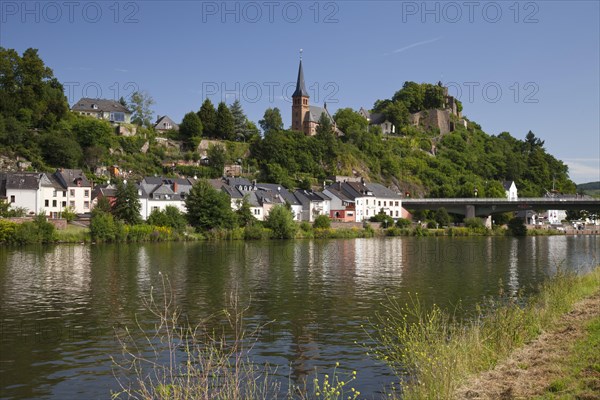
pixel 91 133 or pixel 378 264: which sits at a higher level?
pixel 91 133

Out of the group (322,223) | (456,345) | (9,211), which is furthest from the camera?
(322,223)

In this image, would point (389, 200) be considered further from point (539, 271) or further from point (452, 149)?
point (539, 271)

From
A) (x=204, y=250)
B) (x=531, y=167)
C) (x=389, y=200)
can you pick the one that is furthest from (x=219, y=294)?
(x=531, y=167)

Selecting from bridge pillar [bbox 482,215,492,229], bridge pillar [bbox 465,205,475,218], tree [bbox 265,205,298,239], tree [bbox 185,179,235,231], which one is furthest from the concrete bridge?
tree [bbox 185,179,235,231]

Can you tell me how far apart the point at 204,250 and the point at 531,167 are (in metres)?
127

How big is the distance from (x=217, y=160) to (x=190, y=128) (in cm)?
1097

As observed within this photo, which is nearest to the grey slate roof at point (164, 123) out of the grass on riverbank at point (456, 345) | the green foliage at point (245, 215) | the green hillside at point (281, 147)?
the green hillside at point (281, 147)

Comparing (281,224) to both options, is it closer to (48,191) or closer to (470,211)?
(48,191)

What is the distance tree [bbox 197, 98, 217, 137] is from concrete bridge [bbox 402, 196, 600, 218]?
38208 millimetres

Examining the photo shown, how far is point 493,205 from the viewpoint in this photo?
102 metres

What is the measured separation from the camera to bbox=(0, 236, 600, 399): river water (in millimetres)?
16172

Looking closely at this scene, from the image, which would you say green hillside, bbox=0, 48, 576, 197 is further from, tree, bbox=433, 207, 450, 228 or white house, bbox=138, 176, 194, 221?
tree, bbox=433, 207, 450, 228

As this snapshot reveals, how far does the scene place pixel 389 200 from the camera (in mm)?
108438

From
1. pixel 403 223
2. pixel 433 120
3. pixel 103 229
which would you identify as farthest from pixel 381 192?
pixel 433 120
